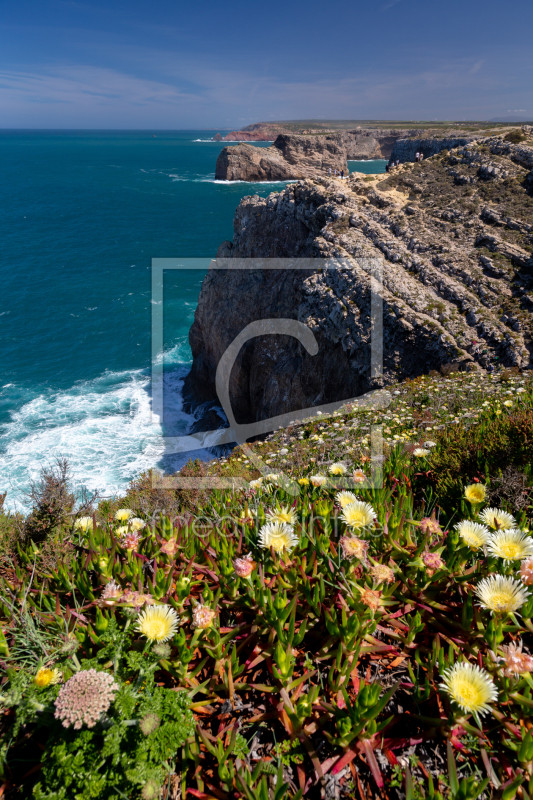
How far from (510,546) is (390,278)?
1864 centimetres

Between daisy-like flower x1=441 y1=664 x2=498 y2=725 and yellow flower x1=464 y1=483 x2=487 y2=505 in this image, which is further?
yellow flower x1=464 y1=483 x2=487 y2=505

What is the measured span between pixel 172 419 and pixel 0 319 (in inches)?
836

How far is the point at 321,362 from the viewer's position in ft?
69.9

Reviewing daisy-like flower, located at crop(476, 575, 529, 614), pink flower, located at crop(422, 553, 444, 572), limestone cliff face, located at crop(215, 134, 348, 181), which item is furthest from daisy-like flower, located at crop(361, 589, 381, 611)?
limestone cliff face, located at crop(215, 134, 348, 181)

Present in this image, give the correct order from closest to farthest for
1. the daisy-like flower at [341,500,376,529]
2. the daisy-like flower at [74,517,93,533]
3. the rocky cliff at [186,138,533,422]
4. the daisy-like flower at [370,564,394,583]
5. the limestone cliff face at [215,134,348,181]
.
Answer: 1. the daisy-like flower at [370,564,394,583]
2. the daisy-like flower at [341,500,376,529]
3. the daisy-like flower at [74,517,93,533]
4. the rocky cliff at [186,138,533,422]
5. the limestone cliff face at [215,134,348,181]

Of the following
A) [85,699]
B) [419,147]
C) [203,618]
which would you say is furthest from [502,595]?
[419,147]

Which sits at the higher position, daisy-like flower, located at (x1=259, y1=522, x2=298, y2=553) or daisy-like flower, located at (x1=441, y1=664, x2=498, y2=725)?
daisy-like flower, located at (x1=259, y1=522, x2=298, y2=553)

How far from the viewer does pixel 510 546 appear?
7.34ft

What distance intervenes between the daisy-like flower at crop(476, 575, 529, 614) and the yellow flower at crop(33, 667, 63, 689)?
78.3 inches

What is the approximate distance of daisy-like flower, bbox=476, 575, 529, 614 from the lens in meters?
1.94

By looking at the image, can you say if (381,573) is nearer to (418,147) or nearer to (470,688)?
(470,688)

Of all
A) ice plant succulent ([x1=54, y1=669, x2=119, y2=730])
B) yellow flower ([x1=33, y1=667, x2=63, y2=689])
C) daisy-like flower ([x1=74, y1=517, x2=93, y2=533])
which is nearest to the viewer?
ice plant succulent ([x1=54, y1=669, x2=119, y2=730])

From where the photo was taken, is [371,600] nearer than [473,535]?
Yes

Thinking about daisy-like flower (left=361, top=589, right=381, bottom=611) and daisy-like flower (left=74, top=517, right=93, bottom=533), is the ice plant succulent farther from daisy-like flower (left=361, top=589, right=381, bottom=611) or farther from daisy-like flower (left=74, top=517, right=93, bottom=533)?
daisy-like flower (left=74, top=517, right=93, bottom=533)
